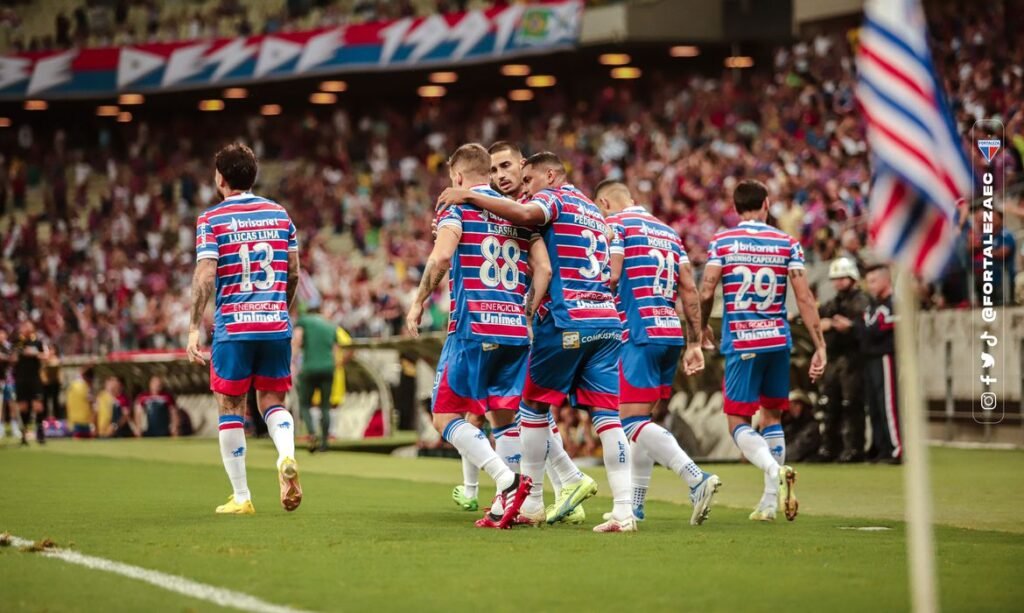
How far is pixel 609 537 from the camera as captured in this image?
952 centimetres

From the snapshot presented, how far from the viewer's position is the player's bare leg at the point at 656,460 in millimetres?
10508

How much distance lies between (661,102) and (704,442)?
78.3 feet

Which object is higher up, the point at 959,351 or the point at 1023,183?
the point at 1023,183

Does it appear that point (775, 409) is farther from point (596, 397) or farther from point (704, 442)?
point (704, 442)

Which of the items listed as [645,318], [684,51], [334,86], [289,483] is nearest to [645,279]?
[645,318]

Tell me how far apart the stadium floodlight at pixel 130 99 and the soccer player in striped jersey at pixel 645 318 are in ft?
135

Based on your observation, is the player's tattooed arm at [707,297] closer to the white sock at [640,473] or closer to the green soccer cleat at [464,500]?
the white sock at [640,473]

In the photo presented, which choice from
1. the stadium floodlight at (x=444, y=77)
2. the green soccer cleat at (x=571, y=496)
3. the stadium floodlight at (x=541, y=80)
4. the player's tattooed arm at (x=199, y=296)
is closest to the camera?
the green soccer cleat at (x=571, y=496)

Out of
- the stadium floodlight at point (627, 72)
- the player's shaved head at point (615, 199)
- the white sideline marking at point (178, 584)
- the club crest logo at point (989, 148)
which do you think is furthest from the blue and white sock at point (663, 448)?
the stadium floodlight at point (627, 72)

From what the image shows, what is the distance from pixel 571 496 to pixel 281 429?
2.13 meters

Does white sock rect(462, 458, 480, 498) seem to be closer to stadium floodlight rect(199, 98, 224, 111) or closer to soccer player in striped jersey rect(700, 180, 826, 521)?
soccer player in striped jersey rect(700, 180, 826, 521)

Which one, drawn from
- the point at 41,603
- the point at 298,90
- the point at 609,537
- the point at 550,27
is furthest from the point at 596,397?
the point at 298,90

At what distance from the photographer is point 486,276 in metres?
10.1

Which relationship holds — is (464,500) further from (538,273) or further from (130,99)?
(130,99)
